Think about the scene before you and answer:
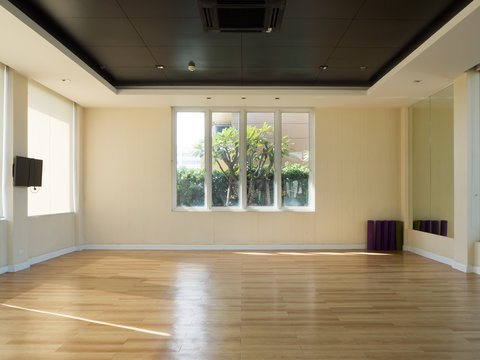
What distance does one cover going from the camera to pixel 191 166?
8523 millimetres

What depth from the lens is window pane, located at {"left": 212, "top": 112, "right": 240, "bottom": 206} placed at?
851 cm

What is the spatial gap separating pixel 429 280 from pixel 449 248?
1468 mm

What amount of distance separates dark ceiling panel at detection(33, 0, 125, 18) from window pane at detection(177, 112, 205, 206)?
4041 millimetres

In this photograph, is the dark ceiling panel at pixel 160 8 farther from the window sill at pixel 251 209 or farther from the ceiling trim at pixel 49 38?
the window sill at pixel 251 209

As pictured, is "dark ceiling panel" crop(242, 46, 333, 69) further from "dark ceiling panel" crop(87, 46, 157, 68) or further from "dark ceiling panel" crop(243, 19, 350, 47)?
"dark ceiling panel" crop(87, 46, 157, 68)

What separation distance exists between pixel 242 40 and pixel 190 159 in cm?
368

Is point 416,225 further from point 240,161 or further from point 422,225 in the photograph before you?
point 240,161

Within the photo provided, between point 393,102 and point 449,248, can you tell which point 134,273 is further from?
point 393,102

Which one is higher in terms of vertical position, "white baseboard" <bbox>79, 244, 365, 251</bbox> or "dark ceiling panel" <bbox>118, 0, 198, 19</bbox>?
"dark ceiling panel" <bbox>118, 0, 198, 19</bbox>

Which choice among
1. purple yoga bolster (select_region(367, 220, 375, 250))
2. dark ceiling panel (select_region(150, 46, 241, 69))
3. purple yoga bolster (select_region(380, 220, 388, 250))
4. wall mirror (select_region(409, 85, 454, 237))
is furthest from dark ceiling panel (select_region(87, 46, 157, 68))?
purple yoga bolster (select_region(380, 220, 388, 250))

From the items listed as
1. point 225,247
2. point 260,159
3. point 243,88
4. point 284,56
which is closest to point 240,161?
point 260,159

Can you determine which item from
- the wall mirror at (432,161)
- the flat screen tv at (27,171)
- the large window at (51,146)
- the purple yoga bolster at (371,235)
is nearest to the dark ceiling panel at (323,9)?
the wall mirror at (432,161)

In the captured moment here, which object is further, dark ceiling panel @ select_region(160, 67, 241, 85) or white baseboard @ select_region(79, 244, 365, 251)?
white baseboard @ select_region(79, 244, 365, 251)

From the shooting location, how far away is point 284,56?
5.96 metres
